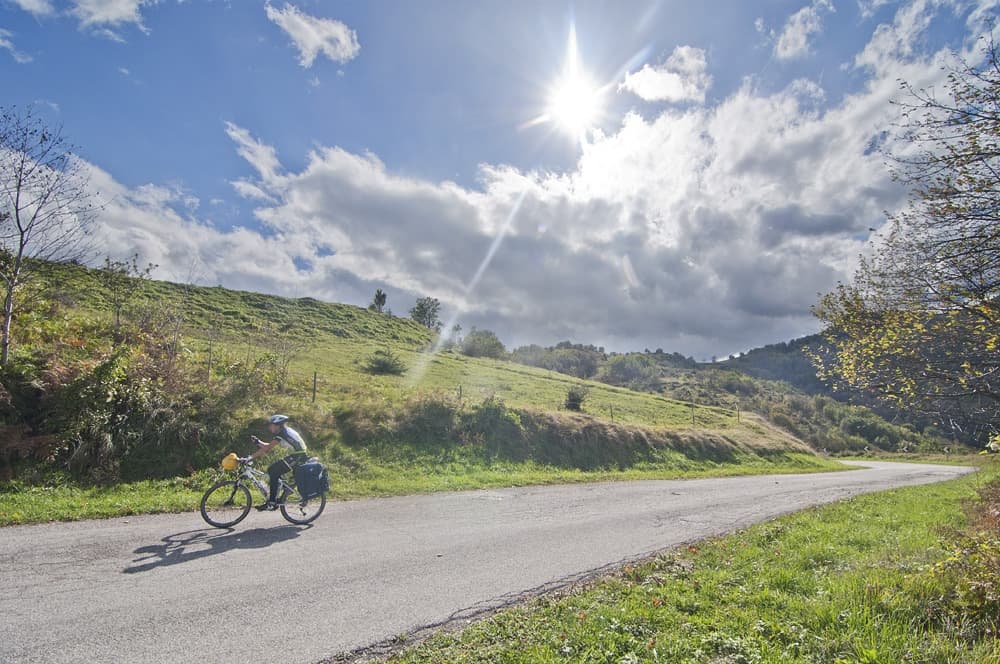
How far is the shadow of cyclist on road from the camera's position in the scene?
21.9 feet

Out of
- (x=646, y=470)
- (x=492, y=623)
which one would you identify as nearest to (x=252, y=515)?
(x=492, y=623)

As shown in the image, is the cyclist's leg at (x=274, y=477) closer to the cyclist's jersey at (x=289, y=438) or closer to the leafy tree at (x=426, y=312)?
the cyclist's jersey at (x=289, y=438)

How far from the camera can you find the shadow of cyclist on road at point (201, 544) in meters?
6.67

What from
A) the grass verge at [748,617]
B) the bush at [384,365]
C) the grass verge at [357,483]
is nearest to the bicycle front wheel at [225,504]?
the grass verge at [357,483]

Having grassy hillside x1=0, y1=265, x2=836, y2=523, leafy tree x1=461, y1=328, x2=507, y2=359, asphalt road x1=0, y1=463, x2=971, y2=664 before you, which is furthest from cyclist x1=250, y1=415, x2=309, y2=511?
leafy tree x1=461, y1=328, x2=507, y2=359

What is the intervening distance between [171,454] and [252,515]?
→ 18.5 ft

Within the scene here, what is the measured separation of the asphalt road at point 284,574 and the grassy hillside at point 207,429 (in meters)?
2.80

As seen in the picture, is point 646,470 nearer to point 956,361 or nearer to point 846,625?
point 956,361

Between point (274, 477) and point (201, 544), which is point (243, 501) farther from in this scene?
point (201, 544)

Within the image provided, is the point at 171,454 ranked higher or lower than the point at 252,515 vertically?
higher

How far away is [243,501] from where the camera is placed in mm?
8961

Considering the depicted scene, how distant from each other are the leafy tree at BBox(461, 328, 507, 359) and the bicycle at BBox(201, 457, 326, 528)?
6315 cm

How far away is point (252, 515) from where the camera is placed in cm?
955

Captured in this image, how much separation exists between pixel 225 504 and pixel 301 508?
4.50 feet
